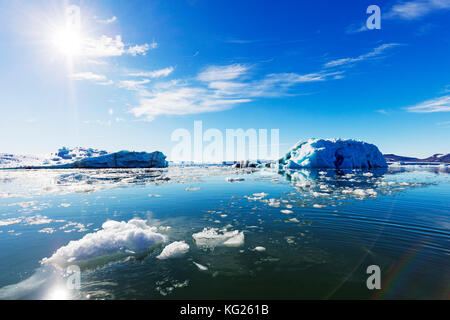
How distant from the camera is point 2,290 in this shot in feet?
9.75

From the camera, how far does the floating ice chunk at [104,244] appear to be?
3926mm

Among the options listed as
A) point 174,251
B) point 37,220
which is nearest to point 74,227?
point 37,220

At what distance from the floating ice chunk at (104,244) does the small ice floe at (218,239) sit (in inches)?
37.0

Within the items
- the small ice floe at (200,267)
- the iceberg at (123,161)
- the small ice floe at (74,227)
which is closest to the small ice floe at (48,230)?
the small ice floe at (74,227)

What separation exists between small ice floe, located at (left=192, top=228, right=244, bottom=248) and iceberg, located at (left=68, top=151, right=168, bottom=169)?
6838cm

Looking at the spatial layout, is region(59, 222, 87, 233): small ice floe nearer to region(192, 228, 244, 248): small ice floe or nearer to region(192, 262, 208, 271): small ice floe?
region(192, 228, 244, 248): small ice floe

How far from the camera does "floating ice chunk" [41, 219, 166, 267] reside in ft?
12.9

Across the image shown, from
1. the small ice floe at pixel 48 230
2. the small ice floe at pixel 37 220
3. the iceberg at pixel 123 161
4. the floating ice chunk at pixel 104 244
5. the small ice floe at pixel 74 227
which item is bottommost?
the small ice floe at pixel 74 227

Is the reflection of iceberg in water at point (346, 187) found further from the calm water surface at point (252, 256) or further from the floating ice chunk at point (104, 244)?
the floating ice chunk at point (104, 244)

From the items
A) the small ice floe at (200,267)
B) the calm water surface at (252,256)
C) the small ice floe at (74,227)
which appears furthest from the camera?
the small ice floe at (74,227)

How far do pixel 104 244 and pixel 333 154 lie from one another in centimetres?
4810

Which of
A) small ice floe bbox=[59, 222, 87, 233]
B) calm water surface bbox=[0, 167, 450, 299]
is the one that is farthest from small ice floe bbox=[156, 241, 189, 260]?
small ice floe bbox=[59, 222, 87, 233]
